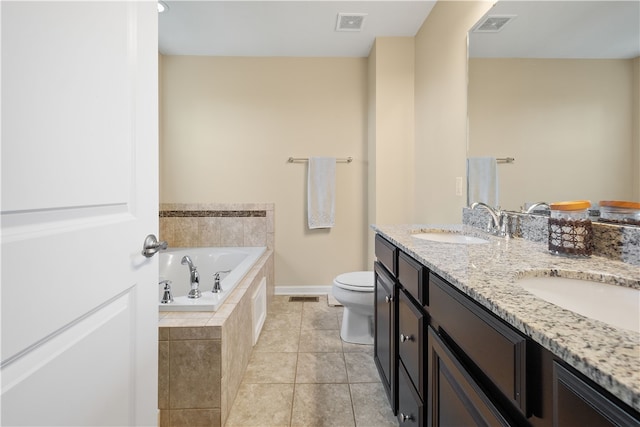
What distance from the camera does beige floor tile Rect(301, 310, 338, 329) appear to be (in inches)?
92.4

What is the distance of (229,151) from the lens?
9.77 ft

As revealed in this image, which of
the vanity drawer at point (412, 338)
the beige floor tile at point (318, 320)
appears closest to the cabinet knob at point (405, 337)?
the vanity drawer at point (412, 338)

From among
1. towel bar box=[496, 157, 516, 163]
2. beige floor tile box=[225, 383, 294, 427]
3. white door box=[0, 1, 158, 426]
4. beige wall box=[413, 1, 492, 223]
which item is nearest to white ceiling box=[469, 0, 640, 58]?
beige wall box=[413, 1, 492, 223]

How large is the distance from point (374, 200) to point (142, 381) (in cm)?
223

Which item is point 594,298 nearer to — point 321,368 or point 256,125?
point 321,368

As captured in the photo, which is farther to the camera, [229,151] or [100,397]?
[229,151]

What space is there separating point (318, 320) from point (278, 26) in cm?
247

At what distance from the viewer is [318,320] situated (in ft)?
8.07

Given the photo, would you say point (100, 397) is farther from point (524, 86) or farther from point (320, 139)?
point (320, 139)

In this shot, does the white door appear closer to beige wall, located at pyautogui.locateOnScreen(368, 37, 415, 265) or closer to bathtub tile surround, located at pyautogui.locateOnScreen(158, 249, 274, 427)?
bathtub tile surround, located at pyautogui.locateOnScreen(158, 249, 274, 427)

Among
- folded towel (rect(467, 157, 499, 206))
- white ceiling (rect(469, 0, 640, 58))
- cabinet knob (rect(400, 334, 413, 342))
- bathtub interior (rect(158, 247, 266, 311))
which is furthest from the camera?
bathtub interior (rect(158, 247, 266, 311))

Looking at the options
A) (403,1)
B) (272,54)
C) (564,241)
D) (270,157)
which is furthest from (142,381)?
(272,54)

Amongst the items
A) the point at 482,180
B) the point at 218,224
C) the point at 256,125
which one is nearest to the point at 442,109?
the point at 482,180

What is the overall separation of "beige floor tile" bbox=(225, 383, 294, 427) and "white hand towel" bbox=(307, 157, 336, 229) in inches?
63.4
